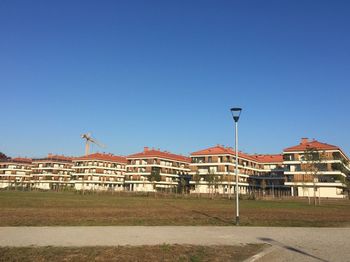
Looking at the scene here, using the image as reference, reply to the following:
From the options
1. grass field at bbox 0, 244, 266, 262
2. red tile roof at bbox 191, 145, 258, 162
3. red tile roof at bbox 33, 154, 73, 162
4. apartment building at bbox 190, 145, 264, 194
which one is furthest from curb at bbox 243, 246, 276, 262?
red tile roof at bbox 33, 154, 73, 162

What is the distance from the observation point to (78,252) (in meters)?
10.9

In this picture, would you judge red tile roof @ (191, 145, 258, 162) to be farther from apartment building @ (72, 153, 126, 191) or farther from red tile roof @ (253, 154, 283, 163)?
apartment building @ (72, 153, 126, 191)

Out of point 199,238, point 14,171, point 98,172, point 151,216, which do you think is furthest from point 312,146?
point 14,171

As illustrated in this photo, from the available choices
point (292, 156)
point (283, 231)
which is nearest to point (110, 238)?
point (283, 231)

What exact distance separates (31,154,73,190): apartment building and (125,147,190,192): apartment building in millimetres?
33301

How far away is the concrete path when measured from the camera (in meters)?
11.5

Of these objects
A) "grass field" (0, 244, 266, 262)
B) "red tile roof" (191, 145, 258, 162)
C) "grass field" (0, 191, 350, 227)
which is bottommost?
"grass field" (0, 244, 266, 262)

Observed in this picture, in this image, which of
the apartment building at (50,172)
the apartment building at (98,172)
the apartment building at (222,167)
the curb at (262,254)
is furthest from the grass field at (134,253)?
the apartment building at (50,172)

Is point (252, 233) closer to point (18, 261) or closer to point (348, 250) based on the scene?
point (348, 250)

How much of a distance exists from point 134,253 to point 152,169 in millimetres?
104800

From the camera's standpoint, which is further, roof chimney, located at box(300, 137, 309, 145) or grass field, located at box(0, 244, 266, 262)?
roof chimney, located at box(300, 137, 309, 145)

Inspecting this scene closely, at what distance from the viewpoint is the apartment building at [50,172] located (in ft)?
464

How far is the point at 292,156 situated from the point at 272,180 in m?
20.4

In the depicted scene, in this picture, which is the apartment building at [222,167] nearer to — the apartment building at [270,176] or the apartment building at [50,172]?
the apartment building at [270,176]
